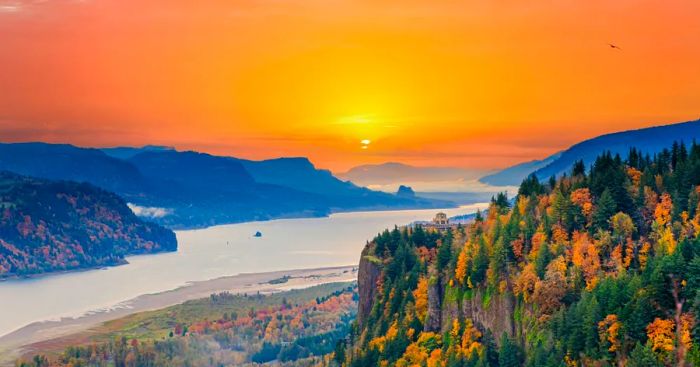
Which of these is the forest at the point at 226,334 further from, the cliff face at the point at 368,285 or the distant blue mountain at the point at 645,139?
the distant blue mountain at the point at 645,139

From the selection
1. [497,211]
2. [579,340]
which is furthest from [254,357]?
[579,340]

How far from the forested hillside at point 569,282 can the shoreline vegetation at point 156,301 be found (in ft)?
229

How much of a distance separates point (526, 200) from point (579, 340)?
19003 millimetres

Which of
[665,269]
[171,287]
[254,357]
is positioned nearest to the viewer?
[665,269]

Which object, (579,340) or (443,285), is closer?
(579,340)

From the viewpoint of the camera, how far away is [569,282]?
48.3m

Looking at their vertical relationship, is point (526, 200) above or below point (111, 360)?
above

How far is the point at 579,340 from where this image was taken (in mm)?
43500

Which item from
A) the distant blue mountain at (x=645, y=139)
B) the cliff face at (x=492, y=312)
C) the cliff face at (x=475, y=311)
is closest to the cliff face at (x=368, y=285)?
the cliff face at (x=475, y=311)

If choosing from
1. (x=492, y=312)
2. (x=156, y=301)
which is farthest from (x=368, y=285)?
(x=156, y=301)

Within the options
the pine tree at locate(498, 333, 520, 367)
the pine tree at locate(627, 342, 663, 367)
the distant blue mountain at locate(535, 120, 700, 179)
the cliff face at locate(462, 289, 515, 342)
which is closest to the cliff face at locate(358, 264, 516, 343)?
the cliff face at locate(462, 289, 515, 342)

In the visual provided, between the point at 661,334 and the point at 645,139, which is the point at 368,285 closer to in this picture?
the point at 661,334

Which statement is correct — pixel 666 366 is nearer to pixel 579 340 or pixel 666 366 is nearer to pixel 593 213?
pixel 579 340

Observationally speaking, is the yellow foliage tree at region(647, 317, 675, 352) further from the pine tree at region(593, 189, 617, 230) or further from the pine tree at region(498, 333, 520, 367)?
the pine tree at region(593, 189, 617, 230)
